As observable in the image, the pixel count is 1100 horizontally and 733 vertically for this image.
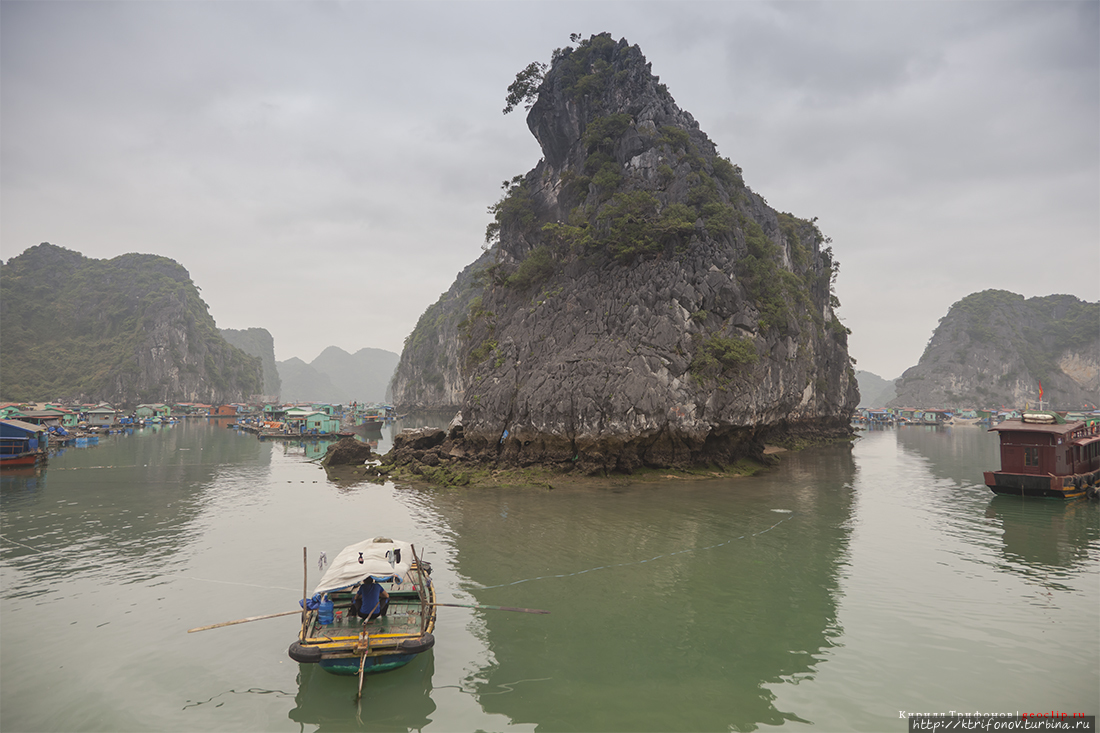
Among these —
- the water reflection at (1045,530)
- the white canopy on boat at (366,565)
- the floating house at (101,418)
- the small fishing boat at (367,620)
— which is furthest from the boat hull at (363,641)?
the floating house at (101,418)

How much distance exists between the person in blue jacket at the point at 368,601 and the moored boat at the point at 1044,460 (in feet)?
95.4

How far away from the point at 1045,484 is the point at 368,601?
32331 mm

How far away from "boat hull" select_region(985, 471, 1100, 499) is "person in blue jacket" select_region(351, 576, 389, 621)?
31604 mm

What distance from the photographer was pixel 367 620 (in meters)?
11.6

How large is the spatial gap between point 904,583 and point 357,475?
3287 centimetres

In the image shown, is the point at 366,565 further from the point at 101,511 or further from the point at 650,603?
the point at 101,511

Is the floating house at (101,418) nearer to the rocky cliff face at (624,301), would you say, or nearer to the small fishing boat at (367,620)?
the rocky cliff face at (624,301)

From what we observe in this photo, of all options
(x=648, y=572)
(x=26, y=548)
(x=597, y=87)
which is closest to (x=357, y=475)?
(x=26, y=548)

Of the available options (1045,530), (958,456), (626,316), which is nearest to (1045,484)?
(1045,530)

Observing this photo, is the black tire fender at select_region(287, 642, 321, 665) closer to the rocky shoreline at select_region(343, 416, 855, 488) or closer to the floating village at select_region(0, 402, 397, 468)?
the rocky shoreline at select_region(343, 416, 855, 488)

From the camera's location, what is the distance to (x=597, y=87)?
1845 inches

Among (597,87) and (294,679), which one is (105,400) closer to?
(597,87)

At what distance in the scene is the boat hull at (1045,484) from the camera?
2686 centimetres

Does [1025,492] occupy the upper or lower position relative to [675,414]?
lower
